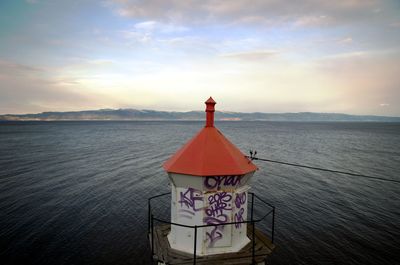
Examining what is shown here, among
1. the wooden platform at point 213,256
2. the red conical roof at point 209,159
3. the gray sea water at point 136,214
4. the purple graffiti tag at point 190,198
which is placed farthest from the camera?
the gray sea water at point 136,214

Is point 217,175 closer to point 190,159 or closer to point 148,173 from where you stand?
point 190,159

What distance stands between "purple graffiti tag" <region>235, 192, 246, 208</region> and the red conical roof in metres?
0.90

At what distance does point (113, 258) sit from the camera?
15.4 meters

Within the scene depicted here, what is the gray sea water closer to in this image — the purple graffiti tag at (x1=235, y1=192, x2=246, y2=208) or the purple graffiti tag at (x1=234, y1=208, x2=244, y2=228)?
the purple graffiti tag at (x1=234, y1=208, x2=244, y2=228)

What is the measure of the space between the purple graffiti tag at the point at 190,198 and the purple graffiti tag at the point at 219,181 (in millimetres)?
434

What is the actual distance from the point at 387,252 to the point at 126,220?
1777cm

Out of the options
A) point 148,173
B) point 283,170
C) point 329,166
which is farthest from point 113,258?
point 329,166

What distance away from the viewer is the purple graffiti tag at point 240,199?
8.66m

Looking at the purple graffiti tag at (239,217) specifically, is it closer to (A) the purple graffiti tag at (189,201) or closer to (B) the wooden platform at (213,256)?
(B) the wooden platform at (213,256)

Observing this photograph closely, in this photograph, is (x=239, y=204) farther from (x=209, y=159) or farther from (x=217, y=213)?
(x=209, y=159)

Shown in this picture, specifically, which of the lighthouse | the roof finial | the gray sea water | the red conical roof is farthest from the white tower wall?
the gray sea water

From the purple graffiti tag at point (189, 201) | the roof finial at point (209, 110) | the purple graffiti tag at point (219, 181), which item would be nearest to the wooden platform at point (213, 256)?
the purple graffiti tag at point (189, 201)

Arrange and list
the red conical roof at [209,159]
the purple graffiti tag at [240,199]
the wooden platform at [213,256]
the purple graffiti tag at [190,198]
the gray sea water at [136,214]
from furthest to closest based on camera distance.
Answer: the gray sea water at [136,214]
the purple graffiti tag at [240,199]
the purple graffiti tag at [190,198]
the red conical roof at [209,159]
the wooden platform at [213,256]

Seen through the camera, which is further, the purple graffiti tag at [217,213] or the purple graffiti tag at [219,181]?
the purple graffiti tag at [217,213]
